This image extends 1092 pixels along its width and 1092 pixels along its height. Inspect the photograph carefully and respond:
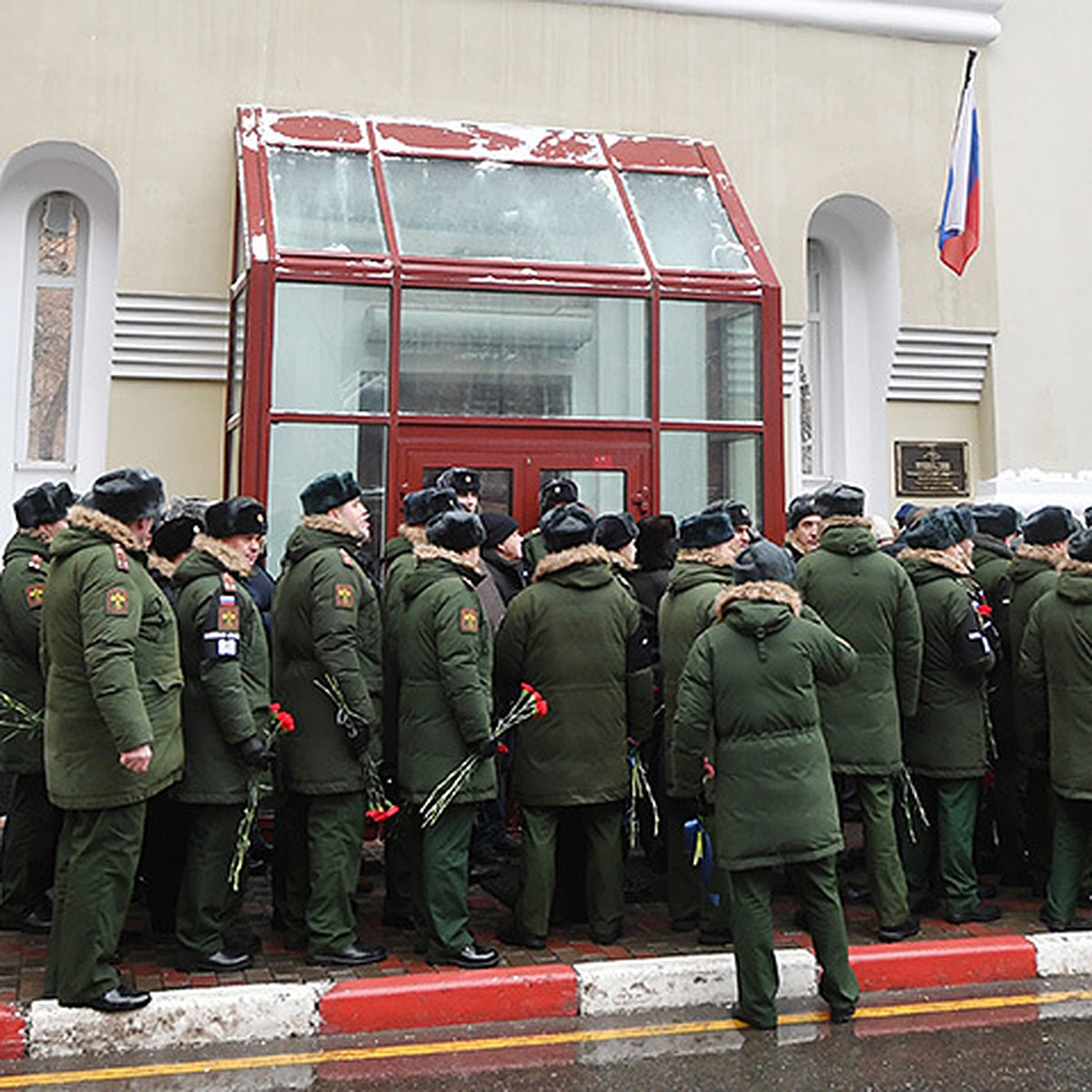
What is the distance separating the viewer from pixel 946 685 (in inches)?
256

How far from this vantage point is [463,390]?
9.16 meters

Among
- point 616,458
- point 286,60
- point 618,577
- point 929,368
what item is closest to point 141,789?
point 618,577

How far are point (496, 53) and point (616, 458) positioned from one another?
4084 mm

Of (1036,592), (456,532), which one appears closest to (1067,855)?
(1036,592)

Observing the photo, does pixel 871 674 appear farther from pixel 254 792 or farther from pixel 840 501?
pixel 254 792

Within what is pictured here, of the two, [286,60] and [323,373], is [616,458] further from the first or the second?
[286,60]

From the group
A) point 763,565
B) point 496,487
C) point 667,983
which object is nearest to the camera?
point 763,565

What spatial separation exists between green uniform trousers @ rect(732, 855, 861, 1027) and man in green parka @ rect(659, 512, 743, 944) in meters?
0.86

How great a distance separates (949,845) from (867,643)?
1.15 metres

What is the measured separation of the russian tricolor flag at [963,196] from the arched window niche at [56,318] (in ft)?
23.3

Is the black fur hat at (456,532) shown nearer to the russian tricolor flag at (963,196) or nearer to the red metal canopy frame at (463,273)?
the red metal canopy frame at (463,273)

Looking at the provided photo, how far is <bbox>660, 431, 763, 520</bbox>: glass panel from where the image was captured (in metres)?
9.50

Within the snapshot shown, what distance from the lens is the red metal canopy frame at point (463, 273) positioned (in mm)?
8914

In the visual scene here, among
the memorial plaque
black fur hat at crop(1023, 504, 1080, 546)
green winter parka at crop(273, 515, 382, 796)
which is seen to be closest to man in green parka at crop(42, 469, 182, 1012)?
green winter parka at crop(273, 515, 382, 796)
